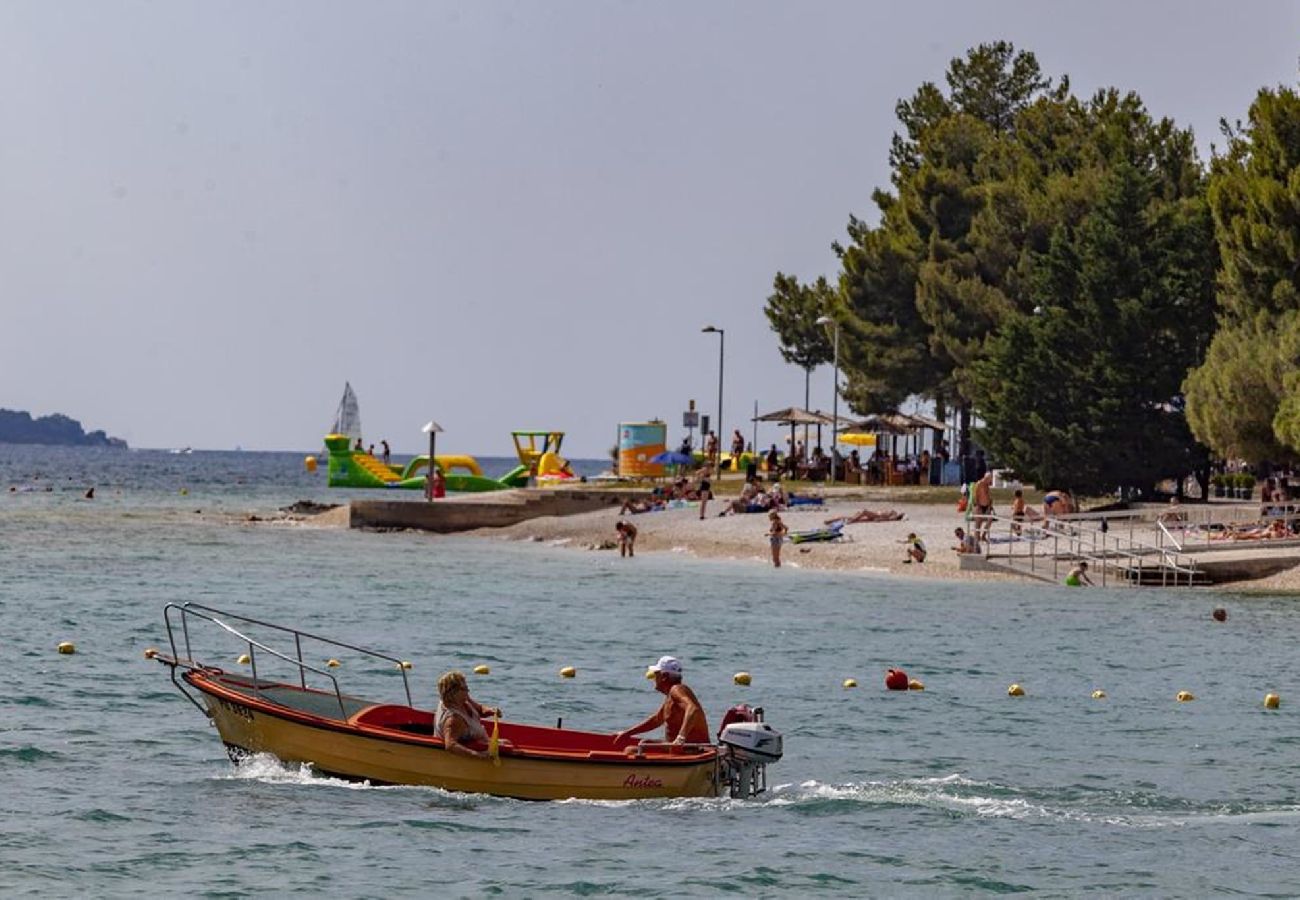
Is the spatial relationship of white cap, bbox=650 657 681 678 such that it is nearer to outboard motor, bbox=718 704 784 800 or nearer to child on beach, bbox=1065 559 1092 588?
outboard motor, bbox=718 704 784 800

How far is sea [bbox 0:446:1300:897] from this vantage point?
17125 millimetres

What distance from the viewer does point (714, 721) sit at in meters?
25.4

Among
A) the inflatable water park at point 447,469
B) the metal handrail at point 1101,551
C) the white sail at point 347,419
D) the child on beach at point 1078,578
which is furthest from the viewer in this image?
the white sail at point 347,419

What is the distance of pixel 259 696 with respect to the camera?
803 inches

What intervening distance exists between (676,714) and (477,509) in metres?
49.6

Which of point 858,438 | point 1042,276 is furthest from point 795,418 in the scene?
point 1042,276

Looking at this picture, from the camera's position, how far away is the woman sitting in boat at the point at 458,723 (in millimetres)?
19031

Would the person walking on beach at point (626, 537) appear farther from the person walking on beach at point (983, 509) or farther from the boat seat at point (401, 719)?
the boat seat at point (401, 719)

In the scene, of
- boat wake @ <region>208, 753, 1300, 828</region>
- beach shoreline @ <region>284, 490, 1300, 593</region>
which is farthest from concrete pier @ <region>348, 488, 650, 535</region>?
boat wake @ <region>208, 753, 1300, 828</region>

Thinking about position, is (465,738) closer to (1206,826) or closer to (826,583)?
(1206,826)

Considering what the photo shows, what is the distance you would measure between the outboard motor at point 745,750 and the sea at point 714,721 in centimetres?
33

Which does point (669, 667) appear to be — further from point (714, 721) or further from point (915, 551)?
point (915, 551)

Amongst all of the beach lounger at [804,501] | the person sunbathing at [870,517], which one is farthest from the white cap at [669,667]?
the beach lounger at [804,501]

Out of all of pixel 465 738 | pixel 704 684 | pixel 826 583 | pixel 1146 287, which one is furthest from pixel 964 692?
pixel 1146 287
